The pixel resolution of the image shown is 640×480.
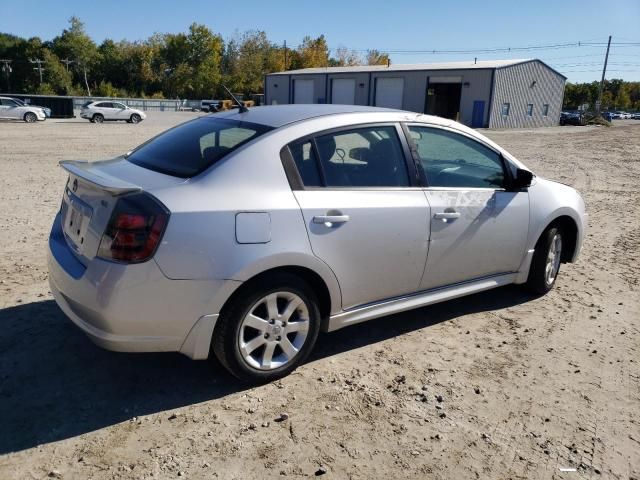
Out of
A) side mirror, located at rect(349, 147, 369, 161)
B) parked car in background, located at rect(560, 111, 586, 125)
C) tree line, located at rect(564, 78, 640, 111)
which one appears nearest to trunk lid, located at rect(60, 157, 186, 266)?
side mirror, located at rect(349, 147, 369, 161)

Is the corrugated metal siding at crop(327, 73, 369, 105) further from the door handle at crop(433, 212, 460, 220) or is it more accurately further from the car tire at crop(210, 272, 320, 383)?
the car tire at crop(210, 272, 320, 383)

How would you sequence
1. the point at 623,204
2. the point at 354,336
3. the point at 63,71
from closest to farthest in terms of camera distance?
the point at 354,336
the point at 623,204
the point at 63,71

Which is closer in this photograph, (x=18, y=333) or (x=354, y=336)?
(x=18, y=333)

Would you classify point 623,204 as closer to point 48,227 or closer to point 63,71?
point 48,227

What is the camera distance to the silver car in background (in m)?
3.03

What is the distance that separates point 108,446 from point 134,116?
122 feet

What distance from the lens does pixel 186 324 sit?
3.12 meters

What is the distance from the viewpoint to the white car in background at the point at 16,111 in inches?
1251

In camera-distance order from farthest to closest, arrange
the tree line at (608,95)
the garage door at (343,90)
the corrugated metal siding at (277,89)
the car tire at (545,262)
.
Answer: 1. the tree line at (608,95)
2. the corrugated metal siding at (277,89)
3. the garage door at (343,90)
4. the car tire at (545,262)

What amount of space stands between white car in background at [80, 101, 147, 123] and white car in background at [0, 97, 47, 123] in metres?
3.41

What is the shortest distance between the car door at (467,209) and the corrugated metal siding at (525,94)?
4223cm

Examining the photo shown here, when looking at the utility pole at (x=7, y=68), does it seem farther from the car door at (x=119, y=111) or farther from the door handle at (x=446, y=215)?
the door handle at (x=446, y=215)

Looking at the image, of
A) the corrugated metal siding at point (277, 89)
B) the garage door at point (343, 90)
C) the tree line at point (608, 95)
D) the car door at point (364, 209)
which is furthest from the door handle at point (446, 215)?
the tree line at point (608, 95)

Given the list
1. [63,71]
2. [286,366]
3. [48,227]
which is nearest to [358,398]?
[286,366]
